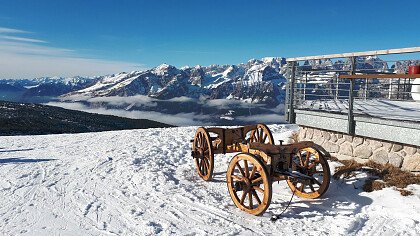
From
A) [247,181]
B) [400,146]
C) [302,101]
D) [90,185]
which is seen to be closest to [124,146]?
[90,185]

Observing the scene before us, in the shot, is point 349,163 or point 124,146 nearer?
point 349,163

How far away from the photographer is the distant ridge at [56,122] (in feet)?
260

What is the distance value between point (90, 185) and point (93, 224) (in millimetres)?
2672

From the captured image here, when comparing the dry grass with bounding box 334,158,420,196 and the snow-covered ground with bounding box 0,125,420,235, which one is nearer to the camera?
the snow-covered ground with bounding box 0,125,420,235

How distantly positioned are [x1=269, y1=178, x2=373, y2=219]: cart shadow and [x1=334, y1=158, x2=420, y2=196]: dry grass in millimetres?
255

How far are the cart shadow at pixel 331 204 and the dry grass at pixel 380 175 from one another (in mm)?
255

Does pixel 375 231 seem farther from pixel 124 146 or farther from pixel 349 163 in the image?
pixel 124 146

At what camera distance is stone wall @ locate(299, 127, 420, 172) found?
762 cm

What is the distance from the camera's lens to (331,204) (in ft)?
23.0

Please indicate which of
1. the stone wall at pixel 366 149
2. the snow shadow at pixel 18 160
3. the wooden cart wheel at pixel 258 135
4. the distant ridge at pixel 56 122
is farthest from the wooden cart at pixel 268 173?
the distant ridge at pixel 56 122

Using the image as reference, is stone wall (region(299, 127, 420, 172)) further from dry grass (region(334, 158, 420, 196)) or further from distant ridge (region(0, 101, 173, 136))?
distant ridge (region(0, 101, 173, 136))

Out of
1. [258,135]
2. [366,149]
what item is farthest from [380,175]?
[258,135]

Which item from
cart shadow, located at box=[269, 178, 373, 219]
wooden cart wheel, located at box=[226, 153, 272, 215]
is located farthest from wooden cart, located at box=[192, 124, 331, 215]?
cart shadow, located at box=[269, 178, 373, 219]

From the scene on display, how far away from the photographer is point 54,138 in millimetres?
17469
